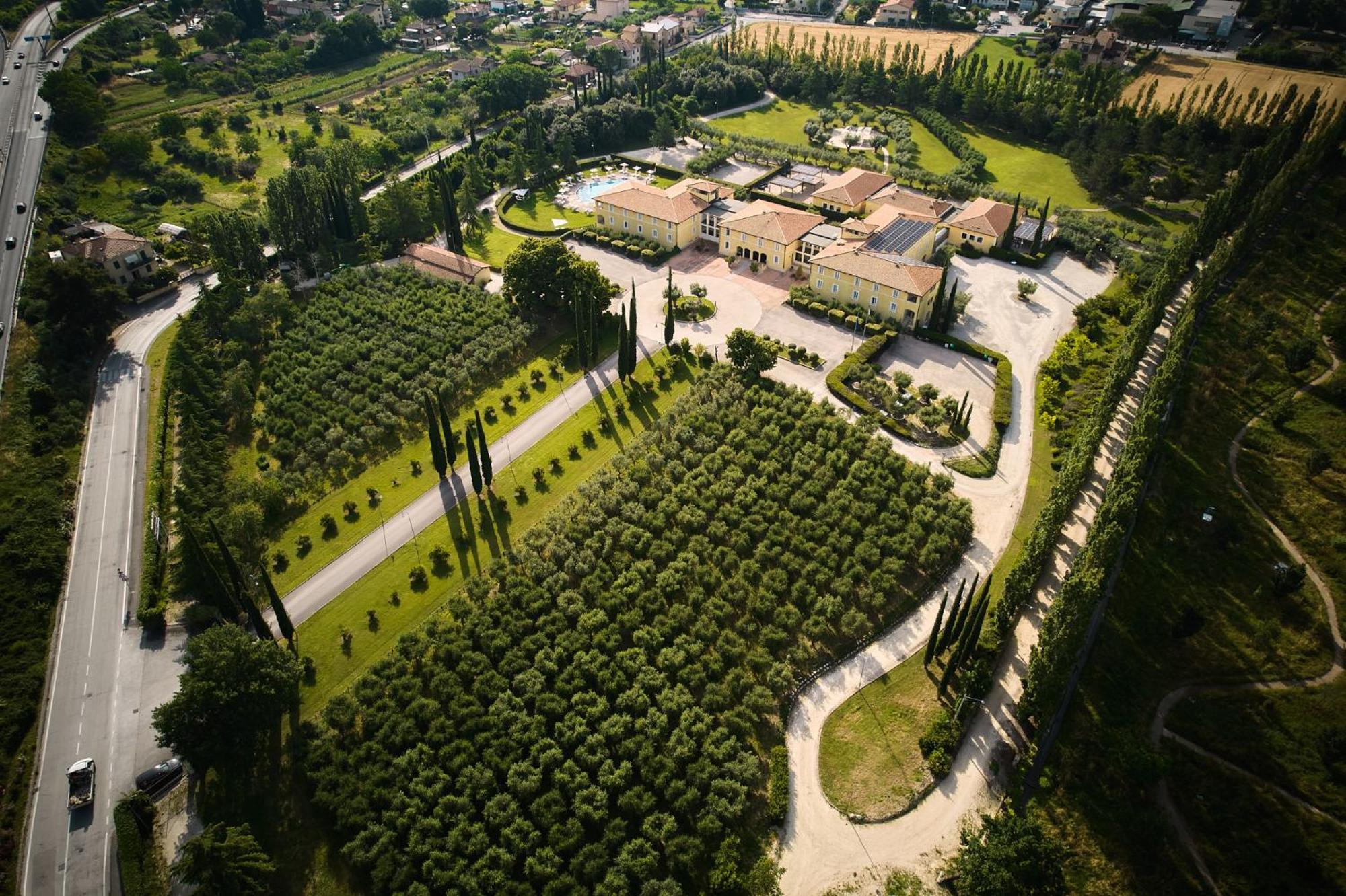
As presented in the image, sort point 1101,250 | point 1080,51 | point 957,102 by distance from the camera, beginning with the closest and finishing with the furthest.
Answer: point 1101,250, point 957,102, point 1080,51

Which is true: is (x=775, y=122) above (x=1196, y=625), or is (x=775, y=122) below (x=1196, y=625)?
above

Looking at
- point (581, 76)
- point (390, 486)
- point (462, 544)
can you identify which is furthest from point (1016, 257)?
point (581, 76)

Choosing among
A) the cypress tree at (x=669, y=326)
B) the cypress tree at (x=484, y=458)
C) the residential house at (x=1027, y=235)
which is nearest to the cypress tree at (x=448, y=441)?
the cypress tree at (x=484, y=458)

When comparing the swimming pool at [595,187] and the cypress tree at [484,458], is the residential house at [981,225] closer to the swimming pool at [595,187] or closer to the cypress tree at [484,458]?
the swimming pool at [595,187]

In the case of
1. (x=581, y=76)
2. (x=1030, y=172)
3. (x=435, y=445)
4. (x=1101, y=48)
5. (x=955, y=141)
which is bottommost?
(x=435, y=445)

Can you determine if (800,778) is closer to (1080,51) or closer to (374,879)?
(374,879)

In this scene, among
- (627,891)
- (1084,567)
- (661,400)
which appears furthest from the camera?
(661,400)

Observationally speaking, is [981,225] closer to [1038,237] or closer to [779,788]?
[1038,237]

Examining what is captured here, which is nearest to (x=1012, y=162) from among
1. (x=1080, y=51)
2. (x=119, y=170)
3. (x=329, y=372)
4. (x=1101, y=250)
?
(x=1101, y=250)
